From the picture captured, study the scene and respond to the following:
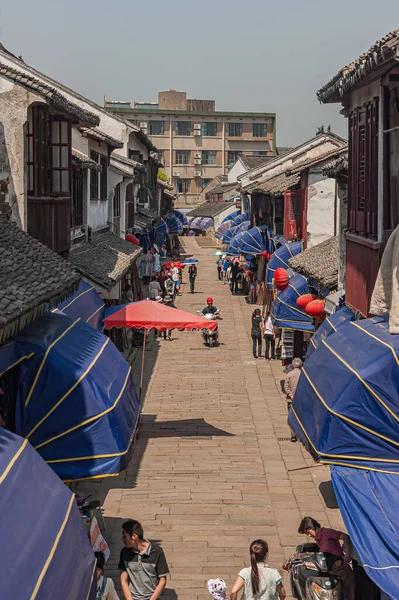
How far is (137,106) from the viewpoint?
313 ft

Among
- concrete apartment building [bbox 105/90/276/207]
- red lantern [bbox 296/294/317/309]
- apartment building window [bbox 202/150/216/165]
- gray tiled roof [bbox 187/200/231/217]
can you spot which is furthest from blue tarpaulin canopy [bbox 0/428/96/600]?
apartment building window [bbox 202/150/216/165]

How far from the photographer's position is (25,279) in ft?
35.5

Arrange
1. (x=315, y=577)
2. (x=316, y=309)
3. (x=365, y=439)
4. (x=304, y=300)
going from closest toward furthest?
(x=365, y=439) < (x=315, y=577) < (x=316, y=309) < (x=304, y=300)

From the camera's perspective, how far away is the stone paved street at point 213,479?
1207cm

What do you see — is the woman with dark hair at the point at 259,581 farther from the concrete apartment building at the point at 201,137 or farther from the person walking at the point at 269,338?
the concrete apartment building at the point at 201,137

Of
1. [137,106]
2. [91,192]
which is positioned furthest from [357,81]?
[137,106]

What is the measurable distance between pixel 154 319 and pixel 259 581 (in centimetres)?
970

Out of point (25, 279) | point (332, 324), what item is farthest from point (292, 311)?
point (25, 279)

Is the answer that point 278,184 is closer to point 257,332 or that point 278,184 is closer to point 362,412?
point 257,332

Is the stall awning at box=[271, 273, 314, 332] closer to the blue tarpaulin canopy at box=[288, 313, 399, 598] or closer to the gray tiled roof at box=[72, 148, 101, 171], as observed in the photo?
the gray tiled roof at box=[72, 148, 101, 171]

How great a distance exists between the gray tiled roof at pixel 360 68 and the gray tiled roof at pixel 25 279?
4900 millimetres

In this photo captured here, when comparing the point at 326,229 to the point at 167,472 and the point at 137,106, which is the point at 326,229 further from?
the point at 137,106

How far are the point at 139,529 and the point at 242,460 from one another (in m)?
7.55

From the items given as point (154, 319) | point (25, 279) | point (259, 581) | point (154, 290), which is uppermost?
point (25, 279)
